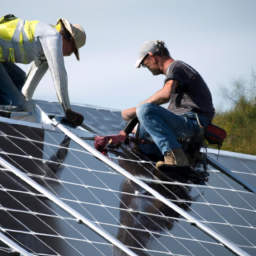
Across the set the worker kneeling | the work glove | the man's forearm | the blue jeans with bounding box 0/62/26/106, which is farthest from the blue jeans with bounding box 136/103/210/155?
the blue jeans with bounding box 0/62/26/106

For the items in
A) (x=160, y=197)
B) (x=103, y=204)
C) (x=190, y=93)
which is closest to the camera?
(x=103, y=204)

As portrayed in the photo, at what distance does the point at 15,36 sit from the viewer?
4.44 metres

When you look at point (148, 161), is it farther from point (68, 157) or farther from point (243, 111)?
point (243, 111)

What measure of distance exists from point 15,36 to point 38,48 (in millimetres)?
219

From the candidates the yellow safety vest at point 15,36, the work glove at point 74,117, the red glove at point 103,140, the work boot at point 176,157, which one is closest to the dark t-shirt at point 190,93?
the work boot at point 176,157

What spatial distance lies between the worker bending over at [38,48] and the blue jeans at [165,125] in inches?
28.4

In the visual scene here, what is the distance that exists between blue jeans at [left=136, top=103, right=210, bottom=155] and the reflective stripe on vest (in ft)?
3.85

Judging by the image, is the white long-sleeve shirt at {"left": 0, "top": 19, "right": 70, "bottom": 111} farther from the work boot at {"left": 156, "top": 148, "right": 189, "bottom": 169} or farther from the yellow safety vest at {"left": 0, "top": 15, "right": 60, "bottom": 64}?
the work boot at {"left": 156, "top": 148, "right": 189, "bottom": 169}

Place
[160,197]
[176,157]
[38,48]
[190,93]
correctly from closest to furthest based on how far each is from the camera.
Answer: [160,197]
[176,157]
[190,93]
[38,48]

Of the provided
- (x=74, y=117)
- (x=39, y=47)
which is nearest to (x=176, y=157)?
(x=74, y=117)

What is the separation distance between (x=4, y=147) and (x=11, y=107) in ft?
2.84

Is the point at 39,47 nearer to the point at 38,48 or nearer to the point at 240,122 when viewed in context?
the point at 38,48

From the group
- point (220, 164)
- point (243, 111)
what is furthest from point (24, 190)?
point (243, 111)

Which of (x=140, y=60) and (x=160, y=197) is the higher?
(x=140, y=60)
